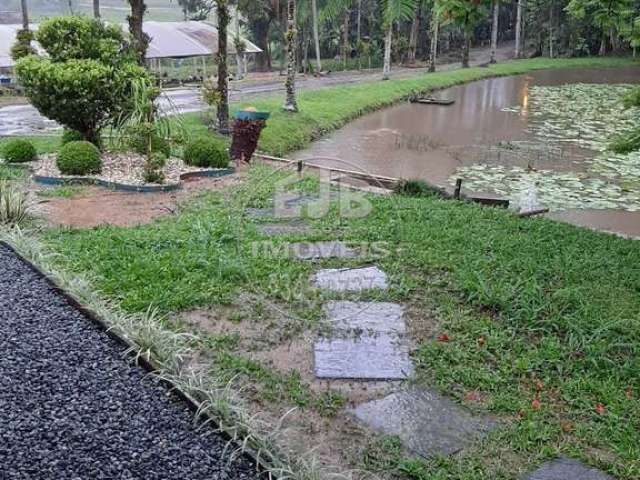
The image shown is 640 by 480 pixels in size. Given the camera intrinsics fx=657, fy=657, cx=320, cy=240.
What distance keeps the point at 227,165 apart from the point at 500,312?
556 cm

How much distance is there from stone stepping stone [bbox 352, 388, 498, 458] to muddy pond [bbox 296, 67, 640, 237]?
476 centimetres

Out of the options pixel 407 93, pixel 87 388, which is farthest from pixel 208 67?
pixel 87 388

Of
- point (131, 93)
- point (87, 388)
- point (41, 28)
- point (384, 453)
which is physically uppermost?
point (41, 28)

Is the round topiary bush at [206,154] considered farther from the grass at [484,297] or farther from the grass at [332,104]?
the grass at [332,104]

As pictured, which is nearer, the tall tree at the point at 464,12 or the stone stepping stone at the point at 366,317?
the tall tree at the point at 464,12

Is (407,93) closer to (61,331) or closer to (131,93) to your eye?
(131,93)

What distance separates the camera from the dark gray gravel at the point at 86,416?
2.72 m

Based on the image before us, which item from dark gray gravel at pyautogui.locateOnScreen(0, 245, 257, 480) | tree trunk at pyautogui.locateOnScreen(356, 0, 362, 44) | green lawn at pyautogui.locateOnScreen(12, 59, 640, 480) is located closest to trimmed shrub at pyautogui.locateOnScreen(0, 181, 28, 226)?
green lawn at pyautogui.locateOnScreen(12, 59, 640, 480)

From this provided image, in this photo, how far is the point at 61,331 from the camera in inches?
153

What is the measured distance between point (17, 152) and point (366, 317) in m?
6.48

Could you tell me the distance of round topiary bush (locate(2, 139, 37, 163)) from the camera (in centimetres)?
894

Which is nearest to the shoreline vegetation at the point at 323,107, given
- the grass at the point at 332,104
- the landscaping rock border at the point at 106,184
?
the grass at the point at 332,104

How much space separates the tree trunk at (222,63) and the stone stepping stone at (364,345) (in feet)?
26.2

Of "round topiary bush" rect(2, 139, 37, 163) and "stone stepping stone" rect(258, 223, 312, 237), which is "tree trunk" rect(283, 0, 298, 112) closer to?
"round topiary bush" rect(2, 139, 37, 163)
